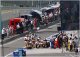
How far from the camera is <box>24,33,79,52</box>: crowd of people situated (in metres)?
5.63

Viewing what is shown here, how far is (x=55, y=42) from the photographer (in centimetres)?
570

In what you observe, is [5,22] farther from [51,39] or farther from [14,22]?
[51,39]

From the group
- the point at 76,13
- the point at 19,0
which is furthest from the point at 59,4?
the point at 19,0

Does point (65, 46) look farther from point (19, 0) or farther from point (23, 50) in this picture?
point (19, 0)

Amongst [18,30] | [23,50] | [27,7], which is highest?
[27,7]

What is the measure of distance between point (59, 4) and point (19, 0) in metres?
0.74

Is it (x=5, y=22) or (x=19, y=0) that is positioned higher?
(x=19, y=0)

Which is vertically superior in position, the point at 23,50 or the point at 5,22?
the point at 5,22

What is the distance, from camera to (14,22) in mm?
5621

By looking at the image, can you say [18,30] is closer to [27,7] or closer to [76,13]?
[27,7]

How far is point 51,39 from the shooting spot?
18.8 ft

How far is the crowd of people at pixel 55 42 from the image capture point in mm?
5629

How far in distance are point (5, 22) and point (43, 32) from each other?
28.7 inches

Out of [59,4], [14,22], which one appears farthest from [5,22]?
[59,4]
